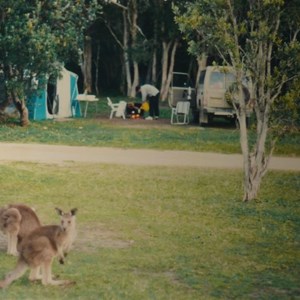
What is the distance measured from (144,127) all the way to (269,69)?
15.1m

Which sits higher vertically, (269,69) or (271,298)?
(269,69)

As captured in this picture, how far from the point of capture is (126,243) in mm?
9508

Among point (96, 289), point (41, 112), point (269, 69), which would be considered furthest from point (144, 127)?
point (96, 289)

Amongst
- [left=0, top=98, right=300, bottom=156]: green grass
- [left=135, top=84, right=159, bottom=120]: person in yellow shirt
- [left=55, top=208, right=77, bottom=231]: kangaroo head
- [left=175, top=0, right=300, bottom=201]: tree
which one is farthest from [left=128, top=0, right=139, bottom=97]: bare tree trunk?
[left=55, top=208, right=77, bottom=231]: kangaroo head

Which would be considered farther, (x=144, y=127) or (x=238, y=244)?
(x=144, y=127)

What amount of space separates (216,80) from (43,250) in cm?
2215

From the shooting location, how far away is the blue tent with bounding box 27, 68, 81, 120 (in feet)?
99.1

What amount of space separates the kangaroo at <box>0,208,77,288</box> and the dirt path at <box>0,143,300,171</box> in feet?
31.1

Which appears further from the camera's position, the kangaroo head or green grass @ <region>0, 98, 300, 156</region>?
green grass @ <region>0, 98, 300, 156</region>

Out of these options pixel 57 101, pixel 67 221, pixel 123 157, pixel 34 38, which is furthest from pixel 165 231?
pixel 57 101

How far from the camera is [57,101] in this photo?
3231 centimetres

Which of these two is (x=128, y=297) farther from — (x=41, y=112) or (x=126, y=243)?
(x=41, y=112)

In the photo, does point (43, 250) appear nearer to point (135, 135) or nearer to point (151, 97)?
point (135, 135)

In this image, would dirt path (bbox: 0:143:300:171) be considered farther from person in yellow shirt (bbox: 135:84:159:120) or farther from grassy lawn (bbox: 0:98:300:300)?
person in yellow shirt (bbox: 135:84:159:120)
